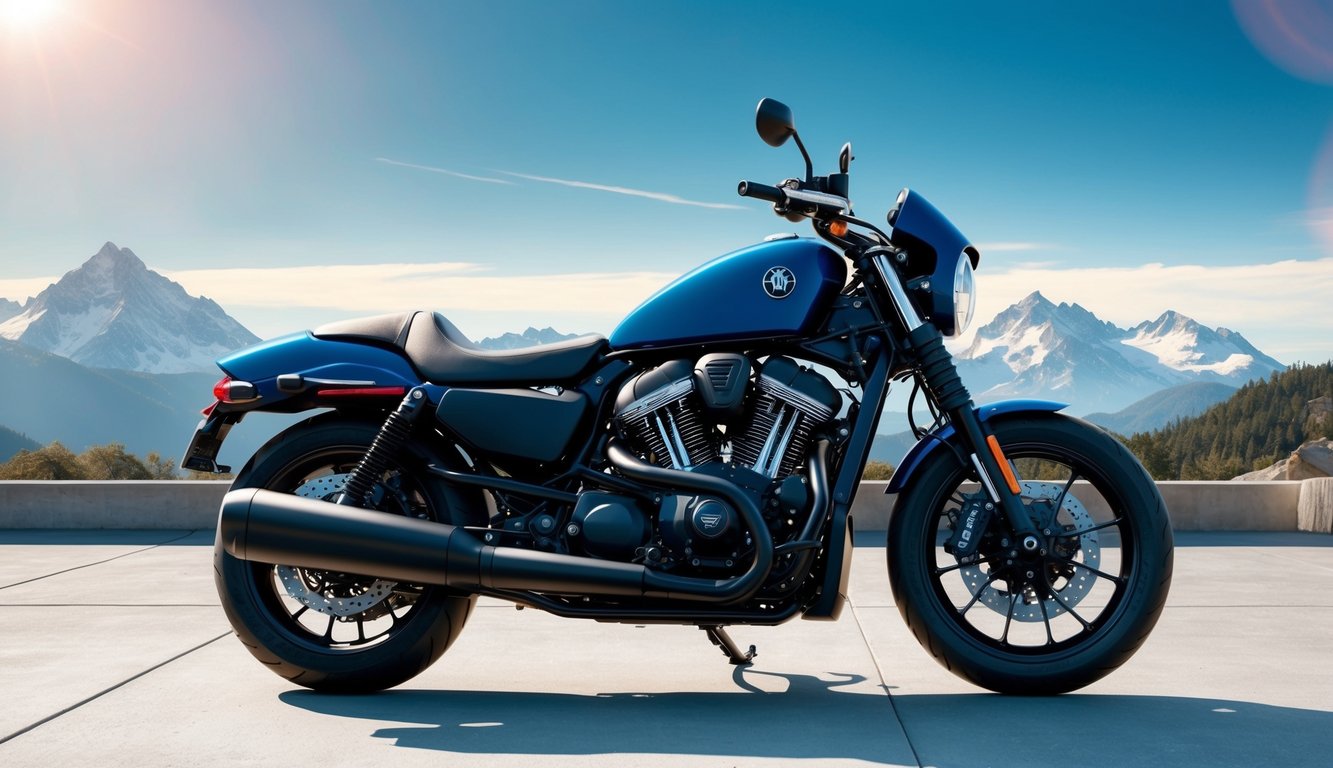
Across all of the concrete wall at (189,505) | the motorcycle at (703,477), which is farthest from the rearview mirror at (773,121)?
the concrete wall at (189,505)

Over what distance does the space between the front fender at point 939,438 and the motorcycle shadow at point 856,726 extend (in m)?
0.70

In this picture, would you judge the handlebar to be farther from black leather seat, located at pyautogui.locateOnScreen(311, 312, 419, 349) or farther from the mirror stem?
black leather seat, located at pyautogui.locateOnScreen(311, 312, 419, 349)

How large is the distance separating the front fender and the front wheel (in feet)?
0.10

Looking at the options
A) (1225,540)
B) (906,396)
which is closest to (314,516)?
(906,396)

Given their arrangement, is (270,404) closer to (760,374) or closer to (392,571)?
(392,571)

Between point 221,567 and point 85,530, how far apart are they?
19.7ft

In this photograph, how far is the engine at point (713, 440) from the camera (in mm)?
3408

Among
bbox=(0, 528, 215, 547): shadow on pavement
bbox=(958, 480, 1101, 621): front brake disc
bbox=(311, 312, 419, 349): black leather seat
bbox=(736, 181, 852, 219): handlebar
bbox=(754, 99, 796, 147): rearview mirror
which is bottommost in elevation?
bbox=(0, 528, 215, 547): shadow on pavement

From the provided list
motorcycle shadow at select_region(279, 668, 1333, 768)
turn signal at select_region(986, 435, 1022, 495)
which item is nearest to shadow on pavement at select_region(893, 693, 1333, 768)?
motorcycle shadow at select_region(279, 668, 1333, 768)

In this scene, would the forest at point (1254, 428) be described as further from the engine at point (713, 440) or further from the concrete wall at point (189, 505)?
the engine at point (713, 440)

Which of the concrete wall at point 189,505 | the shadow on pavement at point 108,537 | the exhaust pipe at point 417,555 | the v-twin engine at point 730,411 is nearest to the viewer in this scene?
the exhaust pipe at point 417,555

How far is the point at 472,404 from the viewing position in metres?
3.66

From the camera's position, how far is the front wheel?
3543 millimetres

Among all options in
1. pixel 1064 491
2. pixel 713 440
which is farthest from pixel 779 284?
pixel 1064 491
